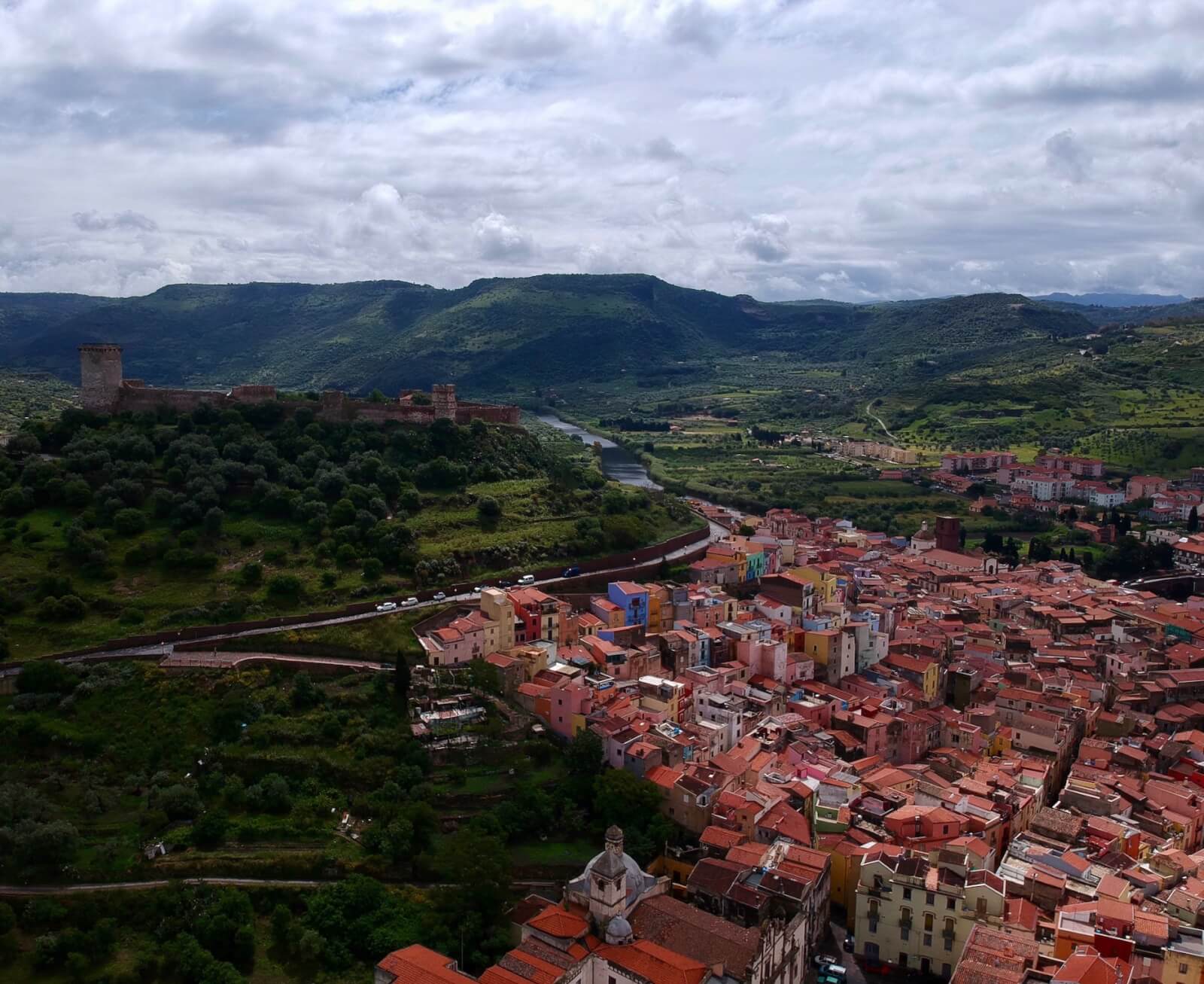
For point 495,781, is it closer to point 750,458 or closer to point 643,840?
point 643,840

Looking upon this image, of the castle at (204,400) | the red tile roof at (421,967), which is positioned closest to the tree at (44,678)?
the red tile roof at (421,967)

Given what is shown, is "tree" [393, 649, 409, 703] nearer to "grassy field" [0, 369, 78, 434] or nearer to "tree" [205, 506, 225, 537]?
"tree" [205, 506, 225, 537]

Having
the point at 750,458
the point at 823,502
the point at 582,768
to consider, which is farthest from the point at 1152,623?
the point at 750,458

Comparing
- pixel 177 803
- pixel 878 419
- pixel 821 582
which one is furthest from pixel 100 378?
pixel 878 419

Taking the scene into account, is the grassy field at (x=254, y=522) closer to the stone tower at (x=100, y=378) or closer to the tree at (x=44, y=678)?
the tree at (x=44, y=678)

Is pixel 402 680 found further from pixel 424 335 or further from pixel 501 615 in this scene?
pixel 424 335
